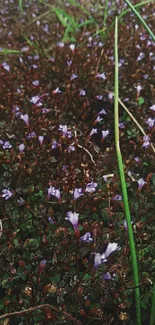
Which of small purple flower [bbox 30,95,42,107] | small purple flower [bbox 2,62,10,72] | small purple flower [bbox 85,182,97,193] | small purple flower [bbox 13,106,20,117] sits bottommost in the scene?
small purple flower [bbox 85,182,97,193]

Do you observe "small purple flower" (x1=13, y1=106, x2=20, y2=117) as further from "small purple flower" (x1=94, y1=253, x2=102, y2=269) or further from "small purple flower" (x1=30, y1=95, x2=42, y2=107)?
"small purple flower" (x1=94, y1=253, x2=102, y2=269)

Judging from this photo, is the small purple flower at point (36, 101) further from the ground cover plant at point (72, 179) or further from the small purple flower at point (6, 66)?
the small purple flower at point (6, 66)

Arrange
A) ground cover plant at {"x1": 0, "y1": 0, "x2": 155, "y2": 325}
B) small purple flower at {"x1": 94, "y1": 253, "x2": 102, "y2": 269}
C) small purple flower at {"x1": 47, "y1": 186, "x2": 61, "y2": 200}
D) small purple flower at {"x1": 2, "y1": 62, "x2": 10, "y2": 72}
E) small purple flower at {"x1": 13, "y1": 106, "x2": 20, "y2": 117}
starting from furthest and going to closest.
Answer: small purple flower at {"x1": 2, "y1": 62, "x2": 10, "y2": 72} < small purple flower at {"x1": 13, "y1": 106, "x2": 20, "y2": 117} < small purple flower at {"x1": 47, "y1": 186, "x2": 61, "y2": 200} < ground cover plant at {"x1": 0, "y1": 0, "x2": 155, "y2": 325} < small purple flower at {"x1": 94, "y1": 253, "x2": 102, "y2": 269}

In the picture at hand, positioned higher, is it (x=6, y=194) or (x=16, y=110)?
(x=16, y=110)

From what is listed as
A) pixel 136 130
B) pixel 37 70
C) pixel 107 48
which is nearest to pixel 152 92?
pixel 136 130

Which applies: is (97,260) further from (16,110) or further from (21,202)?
(16,110)

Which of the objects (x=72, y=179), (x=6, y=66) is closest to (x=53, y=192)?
(x=72, y=179)

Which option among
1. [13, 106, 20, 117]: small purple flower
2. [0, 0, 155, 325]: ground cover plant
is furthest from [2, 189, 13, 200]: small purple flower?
[13, 106, 20, 117]: small purple flower

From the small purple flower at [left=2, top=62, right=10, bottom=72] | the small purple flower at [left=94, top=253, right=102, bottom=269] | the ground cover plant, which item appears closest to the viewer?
the small purple flower at [left=94, top=253, right=102, bottom=269]

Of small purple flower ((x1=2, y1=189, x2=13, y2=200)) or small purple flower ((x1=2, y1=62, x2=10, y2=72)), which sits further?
small purple flower ((x1=2, y1=62, x2=10, y2=72))
